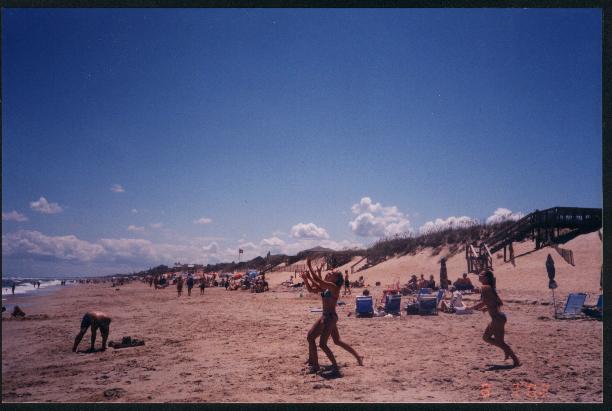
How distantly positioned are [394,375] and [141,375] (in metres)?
4.53

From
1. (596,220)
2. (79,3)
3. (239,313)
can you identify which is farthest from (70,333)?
(596,220)

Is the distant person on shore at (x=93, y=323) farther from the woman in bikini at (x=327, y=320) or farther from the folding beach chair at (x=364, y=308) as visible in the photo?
the folding beach chair at (x=364, y=308)

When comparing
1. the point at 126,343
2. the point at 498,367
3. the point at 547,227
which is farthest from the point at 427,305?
the point at 547,227

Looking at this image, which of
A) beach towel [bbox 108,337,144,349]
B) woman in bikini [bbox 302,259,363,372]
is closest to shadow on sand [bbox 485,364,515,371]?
woman in bikini [bbox 302,259,363,372]

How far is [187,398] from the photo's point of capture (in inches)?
227

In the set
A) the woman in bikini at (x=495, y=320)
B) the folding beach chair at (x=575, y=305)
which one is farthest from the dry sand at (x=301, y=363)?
the folding beach chair at (x=575, y=305)

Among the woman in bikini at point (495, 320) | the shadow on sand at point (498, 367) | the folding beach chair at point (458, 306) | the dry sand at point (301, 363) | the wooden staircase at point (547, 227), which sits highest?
the wooden staircase at point (547, 227)

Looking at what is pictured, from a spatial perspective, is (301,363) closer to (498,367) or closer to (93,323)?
(498,367)

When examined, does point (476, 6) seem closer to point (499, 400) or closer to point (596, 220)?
point (499, 400)
